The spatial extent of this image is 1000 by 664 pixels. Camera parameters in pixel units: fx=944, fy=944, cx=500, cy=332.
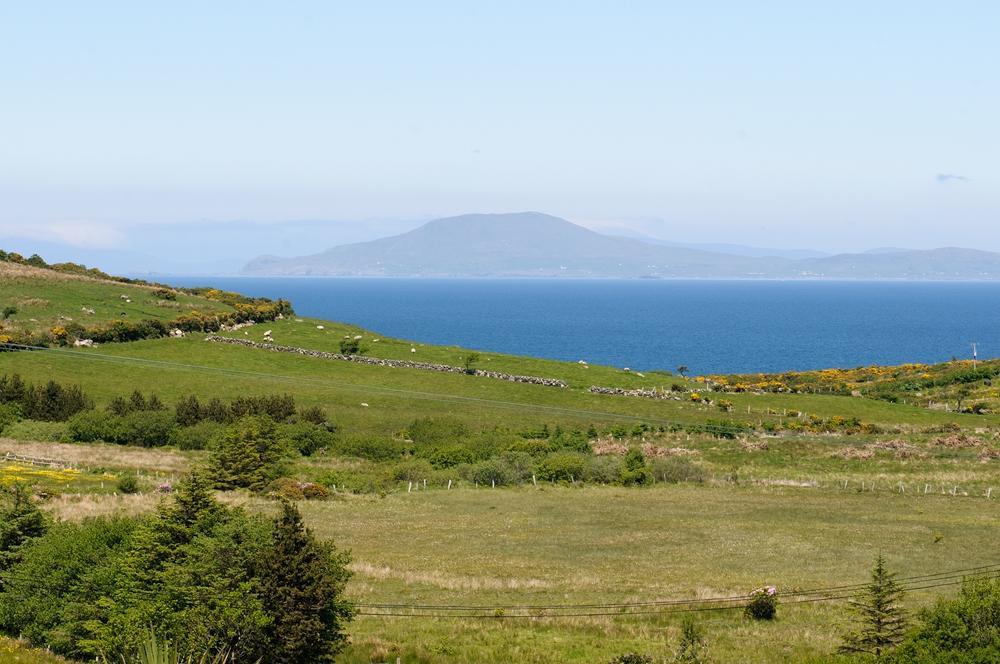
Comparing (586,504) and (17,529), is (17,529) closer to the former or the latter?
(17,529)

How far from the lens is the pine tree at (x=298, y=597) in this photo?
28219mm

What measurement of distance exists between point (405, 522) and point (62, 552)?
2215 cm

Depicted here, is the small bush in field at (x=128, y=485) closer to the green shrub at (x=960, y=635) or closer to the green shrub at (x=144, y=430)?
the green shrub at (x=144, y=430)

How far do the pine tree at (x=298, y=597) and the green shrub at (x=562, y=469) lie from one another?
35.6 m

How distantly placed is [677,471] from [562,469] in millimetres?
7977

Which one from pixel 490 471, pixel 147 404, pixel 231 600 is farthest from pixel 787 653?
pixel 147 404

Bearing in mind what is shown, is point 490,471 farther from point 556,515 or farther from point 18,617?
point 18,617

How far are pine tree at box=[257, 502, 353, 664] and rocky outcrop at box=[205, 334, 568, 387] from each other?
65.7m

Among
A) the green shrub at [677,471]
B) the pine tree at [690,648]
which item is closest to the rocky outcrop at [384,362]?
the green shrub at [677,471]

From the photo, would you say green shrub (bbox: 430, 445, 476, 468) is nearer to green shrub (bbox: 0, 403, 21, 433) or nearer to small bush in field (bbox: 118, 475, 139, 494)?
small bush in field (bbox: 118, 475, 139, 494)

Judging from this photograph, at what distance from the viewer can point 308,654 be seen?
28.8 meters

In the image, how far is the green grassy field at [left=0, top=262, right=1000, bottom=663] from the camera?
114 feet

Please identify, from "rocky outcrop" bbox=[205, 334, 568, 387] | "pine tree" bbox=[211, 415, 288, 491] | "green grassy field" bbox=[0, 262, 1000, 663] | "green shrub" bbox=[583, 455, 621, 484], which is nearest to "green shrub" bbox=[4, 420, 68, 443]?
"green grassy field" bbox=[0, 262, 1000, 663]

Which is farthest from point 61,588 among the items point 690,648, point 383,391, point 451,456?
point 383,391
